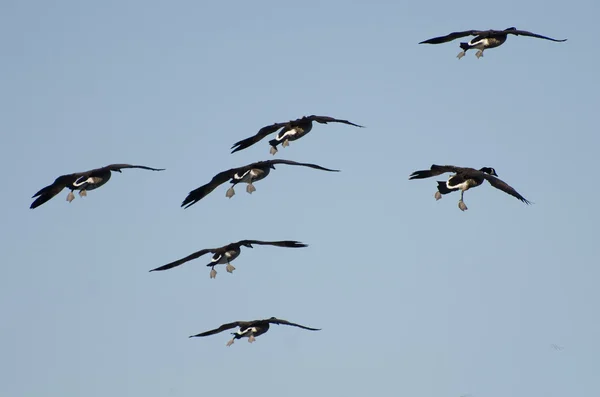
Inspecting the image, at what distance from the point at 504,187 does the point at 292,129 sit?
9.13m

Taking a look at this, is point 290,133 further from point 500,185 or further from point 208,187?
point 500,185

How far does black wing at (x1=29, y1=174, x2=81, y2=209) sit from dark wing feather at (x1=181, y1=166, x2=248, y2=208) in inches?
209

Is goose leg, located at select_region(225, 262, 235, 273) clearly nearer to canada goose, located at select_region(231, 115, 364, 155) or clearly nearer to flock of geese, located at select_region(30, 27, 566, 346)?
flock of geese, located at select_region(30, 27, 566, 346)

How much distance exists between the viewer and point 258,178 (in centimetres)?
5191

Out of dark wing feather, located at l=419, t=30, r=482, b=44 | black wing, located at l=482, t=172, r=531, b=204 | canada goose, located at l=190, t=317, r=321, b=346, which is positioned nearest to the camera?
black wing, located at l=482, t=172, r=531, b=204

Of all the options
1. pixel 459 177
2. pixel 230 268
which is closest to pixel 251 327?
pixel 230 268

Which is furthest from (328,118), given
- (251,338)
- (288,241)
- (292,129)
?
(251,338)

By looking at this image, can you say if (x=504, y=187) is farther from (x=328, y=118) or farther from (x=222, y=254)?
(x=222, y=254)

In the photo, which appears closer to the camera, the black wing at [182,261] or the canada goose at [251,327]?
the black wing at [182,261]

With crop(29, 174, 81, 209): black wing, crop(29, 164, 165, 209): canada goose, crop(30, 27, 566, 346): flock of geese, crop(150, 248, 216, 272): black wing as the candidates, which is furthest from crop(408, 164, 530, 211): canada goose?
crop(29, 174, 81, 209): black wing

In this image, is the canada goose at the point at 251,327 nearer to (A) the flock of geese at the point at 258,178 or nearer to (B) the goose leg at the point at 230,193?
(A) the flock of geese at the point at 258,178

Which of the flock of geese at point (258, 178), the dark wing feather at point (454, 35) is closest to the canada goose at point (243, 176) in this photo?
the flock of geese at point (258, 178)

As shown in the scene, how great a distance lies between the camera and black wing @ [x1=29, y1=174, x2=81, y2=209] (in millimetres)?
52469

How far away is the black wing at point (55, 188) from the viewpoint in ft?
172
